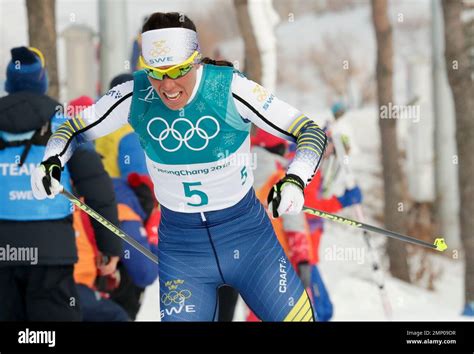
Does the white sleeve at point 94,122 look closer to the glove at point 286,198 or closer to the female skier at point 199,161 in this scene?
the female skier at point 199,161

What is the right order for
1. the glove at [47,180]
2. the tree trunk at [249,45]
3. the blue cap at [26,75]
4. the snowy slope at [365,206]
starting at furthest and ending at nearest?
the tree trunk at [249,45], the snowy slope at [365,206], the blue cap at [26,75], the glove at [47,180]

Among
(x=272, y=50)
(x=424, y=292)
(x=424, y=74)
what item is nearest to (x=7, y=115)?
(x=272, y=50)

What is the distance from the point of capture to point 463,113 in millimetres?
11141

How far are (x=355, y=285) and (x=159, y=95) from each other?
7808mm

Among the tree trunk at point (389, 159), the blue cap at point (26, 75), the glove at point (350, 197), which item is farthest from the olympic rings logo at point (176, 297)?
the tree trunk at point (389, 159)

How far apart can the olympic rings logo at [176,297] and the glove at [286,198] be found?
659 mm

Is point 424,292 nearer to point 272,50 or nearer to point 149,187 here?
point 272,50

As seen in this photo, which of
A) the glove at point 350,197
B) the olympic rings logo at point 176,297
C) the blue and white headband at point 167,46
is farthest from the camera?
the glove at point 350,197

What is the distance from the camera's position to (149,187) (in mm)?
7621

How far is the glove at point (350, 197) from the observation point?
8875mm

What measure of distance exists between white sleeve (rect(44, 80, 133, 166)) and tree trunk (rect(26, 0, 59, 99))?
456 cm

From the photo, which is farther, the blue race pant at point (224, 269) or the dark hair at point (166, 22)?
the blue race pant at point (224, 269)

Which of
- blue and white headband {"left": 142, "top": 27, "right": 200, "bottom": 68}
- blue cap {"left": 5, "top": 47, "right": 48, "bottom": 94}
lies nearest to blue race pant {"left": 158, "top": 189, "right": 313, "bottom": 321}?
blue and white headband {"left": 142, "top": 27, "right": 200, "bottom": 68}

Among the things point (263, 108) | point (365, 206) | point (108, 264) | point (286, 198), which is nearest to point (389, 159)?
point (365, 206)
